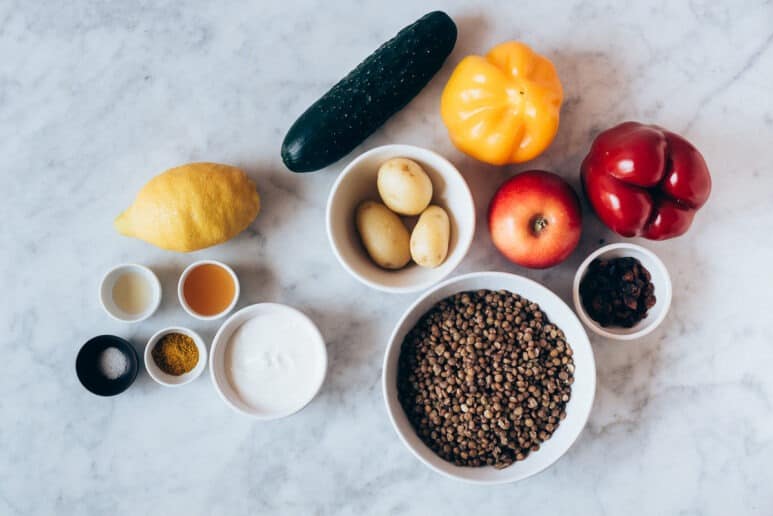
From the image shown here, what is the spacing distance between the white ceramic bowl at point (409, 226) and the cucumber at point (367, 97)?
56mm

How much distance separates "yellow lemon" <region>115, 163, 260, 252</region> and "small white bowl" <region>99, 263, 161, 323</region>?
7 centimetres

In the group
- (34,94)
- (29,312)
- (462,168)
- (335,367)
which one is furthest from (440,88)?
(29,312)

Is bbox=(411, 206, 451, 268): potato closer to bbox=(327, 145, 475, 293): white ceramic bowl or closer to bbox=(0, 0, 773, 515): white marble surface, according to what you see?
bbox=(327, 145, 475, 293): white ceramic bowl

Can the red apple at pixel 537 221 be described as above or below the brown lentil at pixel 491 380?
above

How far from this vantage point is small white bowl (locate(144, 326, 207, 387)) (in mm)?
1162

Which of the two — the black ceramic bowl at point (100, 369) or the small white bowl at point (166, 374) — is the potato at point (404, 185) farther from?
the black ceramic bowl at point (100, 369)

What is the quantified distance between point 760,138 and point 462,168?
1.73 ft

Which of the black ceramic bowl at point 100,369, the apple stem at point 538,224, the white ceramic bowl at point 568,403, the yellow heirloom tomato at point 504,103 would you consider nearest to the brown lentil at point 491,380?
the white ceramic bowl at point 568,403

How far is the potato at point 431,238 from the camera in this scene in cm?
107

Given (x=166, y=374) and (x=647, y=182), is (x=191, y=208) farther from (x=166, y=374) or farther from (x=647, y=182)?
(x=647, y=182)

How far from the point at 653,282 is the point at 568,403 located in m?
0.24

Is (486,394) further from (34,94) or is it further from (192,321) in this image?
(34,94)

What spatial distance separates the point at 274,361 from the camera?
45.7 inches

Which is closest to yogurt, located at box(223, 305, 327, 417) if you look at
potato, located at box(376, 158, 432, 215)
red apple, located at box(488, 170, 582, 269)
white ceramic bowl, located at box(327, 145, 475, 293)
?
white ceramic bowl, located at box(327, 145, 475, 293)
